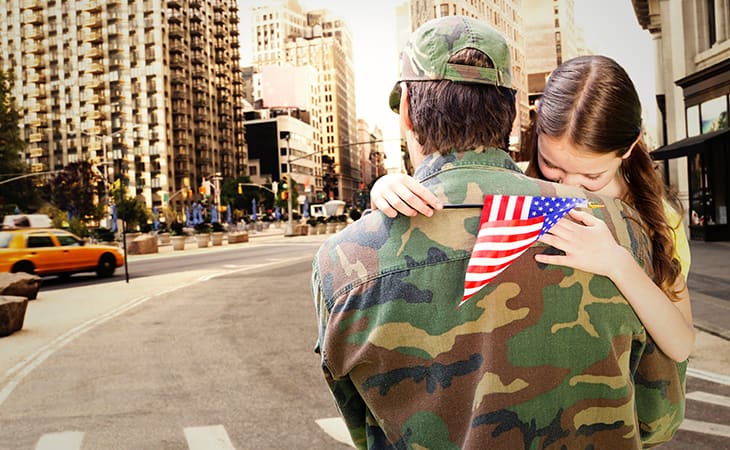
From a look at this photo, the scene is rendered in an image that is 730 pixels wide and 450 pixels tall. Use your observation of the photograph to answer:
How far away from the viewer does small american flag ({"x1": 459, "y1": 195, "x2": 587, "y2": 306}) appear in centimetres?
147

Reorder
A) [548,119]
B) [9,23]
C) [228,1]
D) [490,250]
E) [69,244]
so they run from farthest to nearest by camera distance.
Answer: [228,1] → [9,23] → [69,244] → [548,119] → [490,250]

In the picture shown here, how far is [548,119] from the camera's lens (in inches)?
79.5

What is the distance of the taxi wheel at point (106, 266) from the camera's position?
75.5ft

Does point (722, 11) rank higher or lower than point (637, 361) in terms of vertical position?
higher

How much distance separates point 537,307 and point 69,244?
908 inches

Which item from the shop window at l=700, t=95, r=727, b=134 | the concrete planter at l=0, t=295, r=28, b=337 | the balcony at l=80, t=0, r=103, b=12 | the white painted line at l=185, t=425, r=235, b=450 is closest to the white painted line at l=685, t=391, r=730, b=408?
the white painted line at l=185, t=425, r=235, b=450

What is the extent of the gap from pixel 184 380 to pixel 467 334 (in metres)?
6.53

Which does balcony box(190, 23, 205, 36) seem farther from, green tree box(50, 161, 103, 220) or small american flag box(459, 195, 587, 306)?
small american flag box(459, 195, 587, 306)

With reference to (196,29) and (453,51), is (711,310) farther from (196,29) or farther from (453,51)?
(196,29)

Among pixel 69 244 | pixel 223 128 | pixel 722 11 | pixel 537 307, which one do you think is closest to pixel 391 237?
pixel 537 307

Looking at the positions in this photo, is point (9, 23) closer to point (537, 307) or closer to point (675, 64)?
point (675, 64)

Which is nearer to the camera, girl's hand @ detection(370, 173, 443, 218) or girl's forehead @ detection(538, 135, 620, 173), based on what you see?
girl's hand @ detection(370, 173, 443, 218)

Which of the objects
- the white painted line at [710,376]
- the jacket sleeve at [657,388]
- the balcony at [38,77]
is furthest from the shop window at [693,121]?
the balcony at [38,77]

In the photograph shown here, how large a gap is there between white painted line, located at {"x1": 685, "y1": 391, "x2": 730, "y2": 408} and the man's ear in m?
5.48
